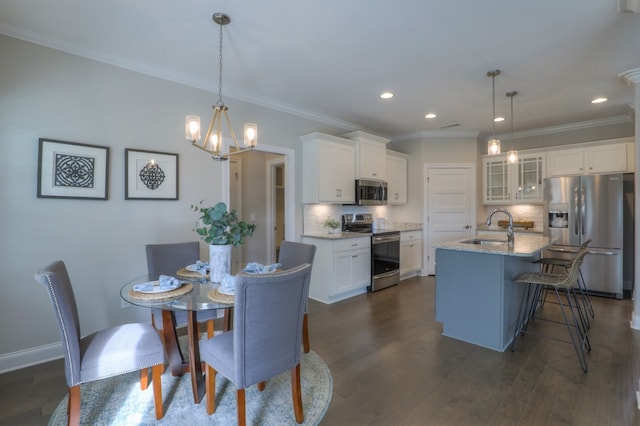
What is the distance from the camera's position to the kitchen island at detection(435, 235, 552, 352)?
9.27ft

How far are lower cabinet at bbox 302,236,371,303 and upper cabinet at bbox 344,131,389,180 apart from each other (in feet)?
Answer: 3.67

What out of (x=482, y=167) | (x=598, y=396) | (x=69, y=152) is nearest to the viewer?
(x=598, y=396)

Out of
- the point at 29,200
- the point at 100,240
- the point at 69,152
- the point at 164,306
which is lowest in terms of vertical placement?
the point at 164,306

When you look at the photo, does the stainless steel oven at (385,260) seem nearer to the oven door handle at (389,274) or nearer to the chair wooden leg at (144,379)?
the oven door handle at (389,274)

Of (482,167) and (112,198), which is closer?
(112,198)

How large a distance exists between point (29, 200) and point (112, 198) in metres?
0.58

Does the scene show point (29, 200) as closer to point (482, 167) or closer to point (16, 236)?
point (16, 236)

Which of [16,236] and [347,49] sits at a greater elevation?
[347,49]

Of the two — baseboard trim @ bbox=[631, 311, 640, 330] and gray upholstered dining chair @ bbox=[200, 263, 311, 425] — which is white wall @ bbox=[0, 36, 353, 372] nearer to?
gray upholstered dining chair @ bbox=[200, 263, 311, 425]

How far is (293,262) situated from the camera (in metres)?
2.92

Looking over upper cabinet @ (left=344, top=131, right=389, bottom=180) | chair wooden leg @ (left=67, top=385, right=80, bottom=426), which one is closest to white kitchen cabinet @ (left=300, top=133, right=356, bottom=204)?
upper cabinet @ (left=344, top=131, right=389, bottom=180)

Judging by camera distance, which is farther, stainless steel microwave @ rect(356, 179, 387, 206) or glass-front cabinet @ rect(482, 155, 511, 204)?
glass-front cabinet @ rect(482, 155, 511, 204)

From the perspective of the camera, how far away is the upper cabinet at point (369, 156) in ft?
16.3

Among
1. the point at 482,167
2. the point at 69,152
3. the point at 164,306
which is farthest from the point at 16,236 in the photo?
the point at 482,167
